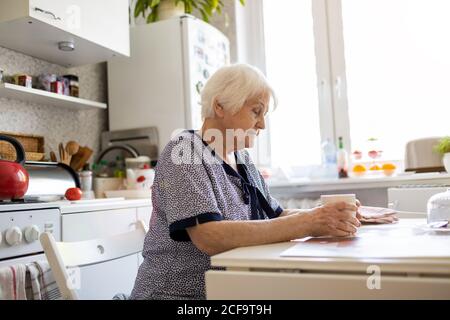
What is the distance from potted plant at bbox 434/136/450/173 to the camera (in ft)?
7.09

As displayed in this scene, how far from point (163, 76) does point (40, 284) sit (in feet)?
5.40

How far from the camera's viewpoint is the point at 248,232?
0.92 m

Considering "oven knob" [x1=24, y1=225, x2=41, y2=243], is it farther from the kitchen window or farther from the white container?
the kitchen window

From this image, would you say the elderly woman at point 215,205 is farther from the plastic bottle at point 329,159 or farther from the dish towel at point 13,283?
the plastic bottle at point 329,159

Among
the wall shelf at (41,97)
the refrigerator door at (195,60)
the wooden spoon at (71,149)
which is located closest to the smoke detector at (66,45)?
the wall shelf at (41,97)

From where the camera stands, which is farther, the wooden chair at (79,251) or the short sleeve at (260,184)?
the short sleeve at (260,184)

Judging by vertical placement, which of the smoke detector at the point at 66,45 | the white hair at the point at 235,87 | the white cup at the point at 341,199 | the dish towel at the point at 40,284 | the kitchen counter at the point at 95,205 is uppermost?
the smoke detector at the point at 66,45

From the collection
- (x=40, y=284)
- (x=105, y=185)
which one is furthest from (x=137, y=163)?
(x=40, y=284)

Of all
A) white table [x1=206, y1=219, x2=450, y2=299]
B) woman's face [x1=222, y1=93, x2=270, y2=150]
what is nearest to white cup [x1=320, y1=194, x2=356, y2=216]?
white table [x1=206, y1=219, x2=450, y2=299]

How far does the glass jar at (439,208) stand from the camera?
3.42 ft

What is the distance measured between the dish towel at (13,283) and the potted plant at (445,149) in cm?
194

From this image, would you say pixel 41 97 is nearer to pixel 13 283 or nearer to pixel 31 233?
pixel 31 233
